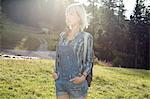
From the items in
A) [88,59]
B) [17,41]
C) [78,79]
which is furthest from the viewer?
[17,41]

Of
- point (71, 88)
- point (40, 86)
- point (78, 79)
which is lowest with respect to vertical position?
point (40, 86)

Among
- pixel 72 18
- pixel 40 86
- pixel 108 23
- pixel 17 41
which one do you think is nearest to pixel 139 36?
pixel 108 23

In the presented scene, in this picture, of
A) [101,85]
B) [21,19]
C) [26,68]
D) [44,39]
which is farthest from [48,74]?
[21,19]

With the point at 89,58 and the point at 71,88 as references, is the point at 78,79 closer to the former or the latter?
the point at 71,88

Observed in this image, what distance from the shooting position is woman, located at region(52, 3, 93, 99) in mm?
5535

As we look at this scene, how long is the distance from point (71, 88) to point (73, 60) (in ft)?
1.44

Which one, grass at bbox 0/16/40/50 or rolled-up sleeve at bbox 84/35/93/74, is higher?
rolled-up sleeve at bbox 84/35/93/74

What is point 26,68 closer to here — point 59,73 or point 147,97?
point 147,97

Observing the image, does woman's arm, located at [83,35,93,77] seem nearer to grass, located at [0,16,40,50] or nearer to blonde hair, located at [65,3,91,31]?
blonde hair, located at [65,3,91,31]

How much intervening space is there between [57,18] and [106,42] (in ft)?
54.5

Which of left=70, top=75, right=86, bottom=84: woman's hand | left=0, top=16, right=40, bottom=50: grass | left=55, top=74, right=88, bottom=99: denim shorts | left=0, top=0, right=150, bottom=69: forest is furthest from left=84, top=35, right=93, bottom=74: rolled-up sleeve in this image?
left=0, top=0, right=150, bottom=69: forest

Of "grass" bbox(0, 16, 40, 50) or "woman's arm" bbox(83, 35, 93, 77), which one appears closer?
"woman's arm" bbox(83, 35, 93, 77)

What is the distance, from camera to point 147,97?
15.8 meters

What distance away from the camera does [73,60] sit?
560cm
